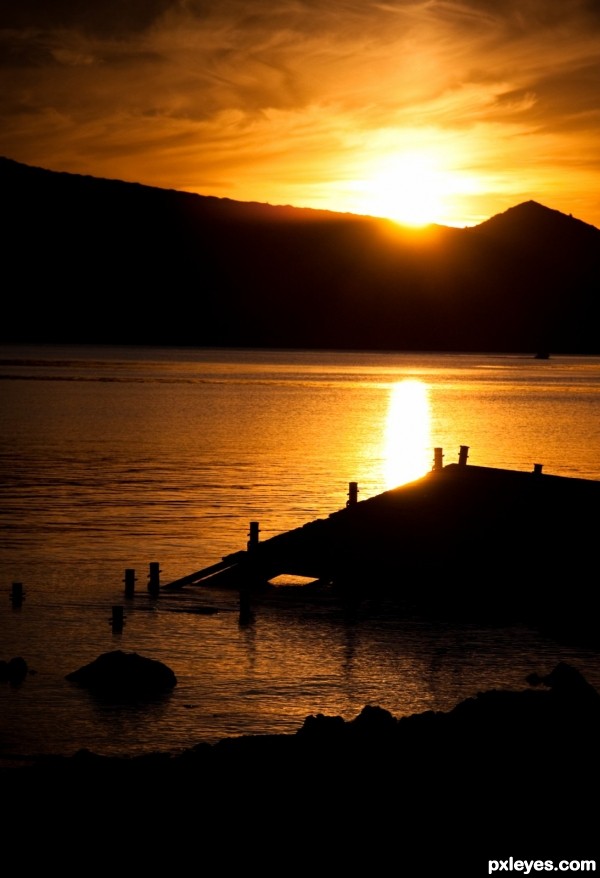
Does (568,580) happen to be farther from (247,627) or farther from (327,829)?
(327,829)

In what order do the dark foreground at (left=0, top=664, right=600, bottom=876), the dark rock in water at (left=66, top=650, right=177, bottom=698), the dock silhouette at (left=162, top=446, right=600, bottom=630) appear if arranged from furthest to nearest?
the dock silhouette at (left=162, top=446, right=600, bottom=630), the dark rock in water at (left=66, top=650, right=177, bottom=698), the dark foreground at (left=0, top=664, right=600, bottom=876)

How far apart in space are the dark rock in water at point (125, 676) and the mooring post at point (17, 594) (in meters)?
6.31

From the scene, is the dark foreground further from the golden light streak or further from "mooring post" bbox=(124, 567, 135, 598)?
the golden light streak

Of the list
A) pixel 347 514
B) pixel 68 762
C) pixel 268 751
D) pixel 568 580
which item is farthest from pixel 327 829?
pixel 347 514

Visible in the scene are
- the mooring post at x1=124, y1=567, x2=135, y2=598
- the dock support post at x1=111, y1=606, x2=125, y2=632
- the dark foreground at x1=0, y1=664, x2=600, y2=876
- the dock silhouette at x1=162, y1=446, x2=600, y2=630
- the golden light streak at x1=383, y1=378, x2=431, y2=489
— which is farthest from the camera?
the golden light streak at x1=383, y1=378, x2=431, y2=489

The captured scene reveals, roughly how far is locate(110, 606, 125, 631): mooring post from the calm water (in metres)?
0.19

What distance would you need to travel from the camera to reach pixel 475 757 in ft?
47.2

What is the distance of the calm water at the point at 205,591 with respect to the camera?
1972cm

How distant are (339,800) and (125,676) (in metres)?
7.75

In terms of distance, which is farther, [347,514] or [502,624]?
[347,514]

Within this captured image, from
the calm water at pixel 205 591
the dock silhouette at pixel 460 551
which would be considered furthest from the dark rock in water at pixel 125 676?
the dock silhouette at pixel 460 551

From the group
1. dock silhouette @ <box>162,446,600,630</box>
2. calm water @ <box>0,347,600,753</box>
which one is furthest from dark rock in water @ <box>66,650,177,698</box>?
dock silhouette @ <box>162,446,600,630</box>

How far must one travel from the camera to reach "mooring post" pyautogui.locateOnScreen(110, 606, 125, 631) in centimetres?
2520

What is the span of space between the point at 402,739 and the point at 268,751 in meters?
1.69
